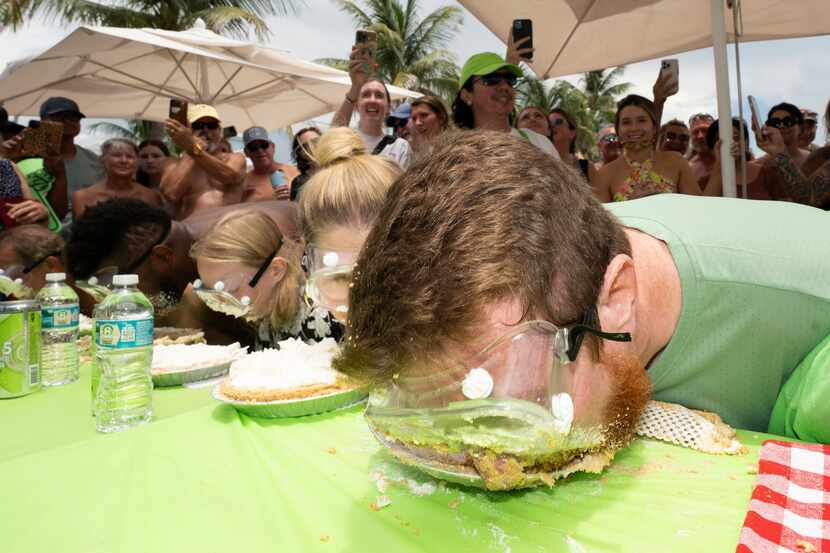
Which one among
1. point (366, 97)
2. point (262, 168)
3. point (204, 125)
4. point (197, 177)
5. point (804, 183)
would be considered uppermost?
point (204, 125)

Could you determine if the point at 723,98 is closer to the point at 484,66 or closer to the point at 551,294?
the point at 484,66

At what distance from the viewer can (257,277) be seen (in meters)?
2.45

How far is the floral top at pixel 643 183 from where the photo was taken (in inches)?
150

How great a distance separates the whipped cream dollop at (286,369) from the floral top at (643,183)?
2771 mm

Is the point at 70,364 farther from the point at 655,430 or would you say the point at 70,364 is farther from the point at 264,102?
the point at 264,102

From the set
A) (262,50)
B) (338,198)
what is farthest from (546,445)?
(262,50)

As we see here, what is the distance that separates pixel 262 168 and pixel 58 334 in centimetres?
338

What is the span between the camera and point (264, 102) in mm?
8258

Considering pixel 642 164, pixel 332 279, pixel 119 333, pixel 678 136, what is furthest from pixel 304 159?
pixel 678 136

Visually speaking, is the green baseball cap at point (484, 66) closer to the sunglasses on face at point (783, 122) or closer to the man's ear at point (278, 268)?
the man's ear at point (278, 268)

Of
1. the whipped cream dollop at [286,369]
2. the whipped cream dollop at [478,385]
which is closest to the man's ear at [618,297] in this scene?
the whipped cream dollop at [478,385]

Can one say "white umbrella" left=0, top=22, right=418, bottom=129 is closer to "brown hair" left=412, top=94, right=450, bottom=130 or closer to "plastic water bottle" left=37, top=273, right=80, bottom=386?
"brown hair" left=412, top=94, right=450, bottom=130

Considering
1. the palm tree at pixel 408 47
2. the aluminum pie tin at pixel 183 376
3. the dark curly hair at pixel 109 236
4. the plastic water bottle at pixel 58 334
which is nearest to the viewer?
the aluminum pie tin at pixel 183 376

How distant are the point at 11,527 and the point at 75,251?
2.04 m
